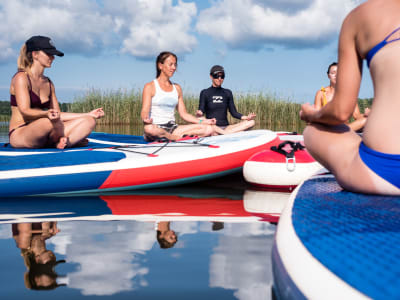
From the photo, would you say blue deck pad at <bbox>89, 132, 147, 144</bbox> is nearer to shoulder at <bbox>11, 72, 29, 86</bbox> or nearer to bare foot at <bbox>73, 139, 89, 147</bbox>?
bare foot at <bbox>73, 139, 89, 147</bbox>

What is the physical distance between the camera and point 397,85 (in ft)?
5.46

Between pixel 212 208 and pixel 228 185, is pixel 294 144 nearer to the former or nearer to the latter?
pixel 228 185

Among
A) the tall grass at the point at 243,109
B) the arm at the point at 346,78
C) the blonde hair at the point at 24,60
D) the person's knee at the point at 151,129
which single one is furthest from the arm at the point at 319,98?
the tall grass at the point at 243,109

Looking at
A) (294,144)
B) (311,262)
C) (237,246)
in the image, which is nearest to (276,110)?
(294,144)

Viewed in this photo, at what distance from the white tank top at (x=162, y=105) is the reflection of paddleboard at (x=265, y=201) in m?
1.83

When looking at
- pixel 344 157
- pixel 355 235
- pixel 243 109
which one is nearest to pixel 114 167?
pixel 344 157

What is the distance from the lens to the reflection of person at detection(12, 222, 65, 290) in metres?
1.95

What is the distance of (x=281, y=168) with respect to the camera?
4242mm

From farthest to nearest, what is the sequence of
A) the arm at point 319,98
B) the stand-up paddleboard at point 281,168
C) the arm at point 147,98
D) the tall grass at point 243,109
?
the tall grass at point 243,109 → the arm at point 319,98 → the arm at point 147,98 → the stand-up paddleboard at point 281,168

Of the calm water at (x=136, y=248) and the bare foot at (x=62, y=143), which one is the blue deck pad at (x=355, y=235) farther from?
the bare foot at (x=62, y=143)

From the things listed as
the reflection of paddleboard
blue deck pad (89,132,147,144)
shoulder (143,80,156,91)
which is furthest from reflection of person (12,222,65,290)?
blue deck pad (89,132,147,144)

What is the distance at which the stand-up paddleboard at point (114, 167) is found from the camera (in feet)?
12.7

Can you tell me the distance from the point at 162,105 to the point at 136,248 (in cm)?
337

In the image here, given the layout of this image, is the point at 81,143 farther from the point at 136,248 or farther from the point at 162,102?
the point at 136,248
